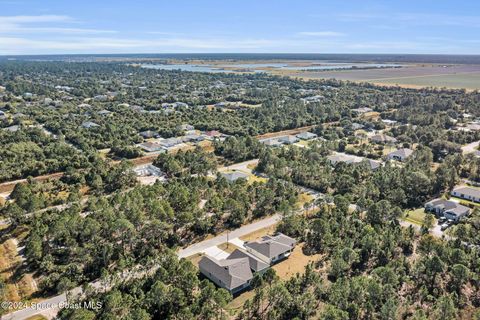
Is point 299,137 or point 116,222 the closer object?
point 116,222

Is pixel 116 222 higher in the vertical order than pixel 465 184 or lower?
higher

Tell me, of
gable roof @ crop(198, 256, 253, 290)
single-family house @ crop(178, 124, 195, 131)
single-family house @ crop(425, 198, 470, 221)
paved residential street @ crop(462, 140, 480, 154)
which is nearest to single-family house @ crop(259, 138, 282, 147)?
single-family house @ crop(178, 124, 195, 131)

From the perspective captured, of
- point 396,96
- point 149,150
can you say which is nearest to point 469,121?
point 396,96

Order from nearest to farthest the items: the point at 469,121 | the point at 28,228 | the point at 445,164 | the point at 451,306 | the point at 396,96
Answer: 1. the point at 451,306
2. the point at 28,228
3. the point at 445,164
4. the point at 469,121
5. the point at 396,96

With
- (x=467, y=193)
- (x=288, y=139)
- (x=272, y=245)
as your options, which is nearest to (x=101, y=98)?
(x=288, y=139)

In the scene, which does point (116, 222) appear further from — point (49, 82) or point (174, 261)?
point (49, 82)

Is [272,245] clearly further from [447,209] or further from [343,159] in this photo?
[343,159]
